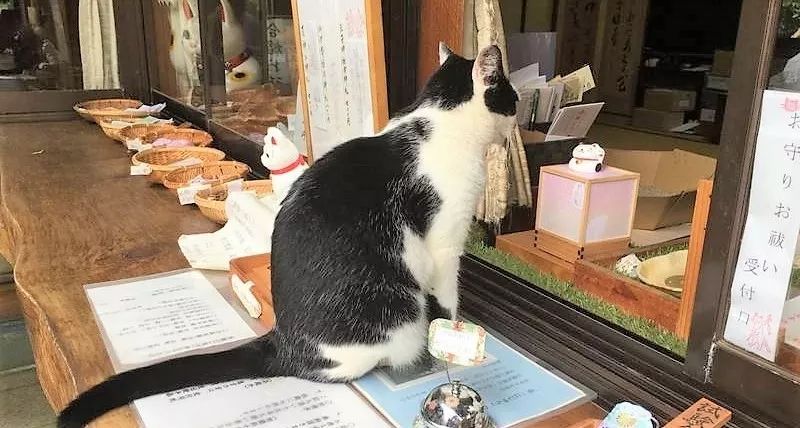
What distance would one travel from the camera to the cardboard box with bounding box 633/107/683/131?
2154 millimetres

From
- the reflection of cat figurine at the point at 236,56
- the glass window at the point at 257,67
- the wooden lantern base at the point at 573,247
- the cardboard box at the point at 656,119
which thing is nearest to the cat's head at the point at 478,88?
the wooden lantern base at the point at 573,247

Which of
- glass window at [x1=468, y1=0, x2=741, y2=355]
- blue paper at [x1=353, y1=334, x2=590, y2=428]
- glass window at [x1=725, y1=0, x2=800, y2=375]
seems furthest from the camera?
glass window at [x1=468, y1=0, x2=741, y2=355]

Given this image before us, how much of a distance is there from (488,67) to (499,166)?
1.35ft

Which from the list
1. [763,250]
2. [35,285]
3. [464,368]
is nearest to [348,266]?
[464,368]

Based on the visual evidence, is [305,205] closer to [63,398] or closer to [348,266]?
[348,266]

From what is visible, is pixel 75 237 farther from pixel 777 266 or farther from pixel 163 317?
pixel 777 266

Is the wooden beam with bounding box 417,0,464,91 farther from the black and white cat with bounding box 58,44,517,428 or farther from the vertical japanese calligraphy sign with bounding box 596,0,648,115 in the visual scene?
the vertical japanese calligraphy sign with bounding box 596,0,648,115

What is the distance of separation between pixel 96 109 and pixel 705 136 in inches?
90.7

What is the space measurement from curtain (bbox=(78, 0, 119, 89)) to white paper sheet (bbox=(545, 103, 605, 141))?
7.38 feet

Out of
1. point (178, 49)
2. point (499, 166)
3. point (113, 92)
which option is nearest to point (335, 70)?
point (499, 166)

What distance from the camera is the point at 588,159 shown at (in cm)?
122

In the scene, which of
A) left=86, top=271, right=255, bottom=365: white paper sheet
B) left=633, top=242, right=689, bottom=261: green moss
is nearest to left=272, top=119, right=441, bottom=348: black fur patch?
left=86, top=271, right=255, bottom=365: white paper sheet

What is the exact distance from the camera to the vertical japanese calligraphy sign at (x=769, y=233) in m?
0.65

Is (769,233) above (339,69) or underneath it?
underneath
